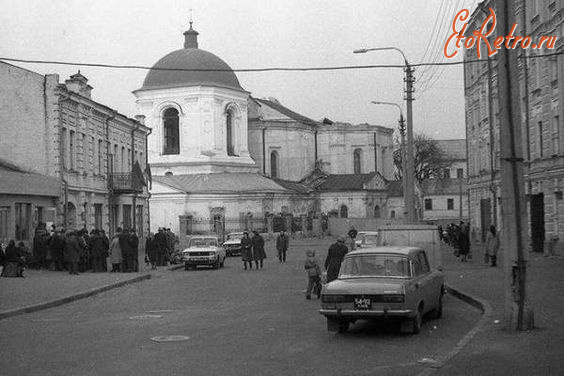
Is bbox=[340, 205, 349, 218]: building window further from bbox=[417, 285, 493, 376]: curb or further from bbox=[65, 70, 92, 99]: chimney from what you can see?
bbox=[417, 285, 493, 376]: curb

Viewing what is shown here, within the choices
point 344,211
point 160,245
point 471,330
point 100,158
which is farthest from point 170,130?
point 471,330

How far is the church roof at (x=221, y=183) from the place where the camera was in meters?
76.0

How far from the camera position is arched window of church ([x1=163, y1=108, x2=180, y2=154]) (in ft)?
278

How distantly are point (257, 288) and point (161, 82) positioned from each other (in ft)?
210

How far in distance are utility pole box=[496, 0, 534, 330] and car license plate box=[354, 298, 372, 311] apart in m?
2.32

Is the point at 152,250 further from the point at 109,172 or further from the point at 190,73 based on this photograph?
the point at 190,73

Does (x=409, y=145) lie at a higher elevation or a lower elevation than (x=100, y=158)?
lower

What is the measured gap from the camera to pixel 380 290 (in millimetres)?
13602

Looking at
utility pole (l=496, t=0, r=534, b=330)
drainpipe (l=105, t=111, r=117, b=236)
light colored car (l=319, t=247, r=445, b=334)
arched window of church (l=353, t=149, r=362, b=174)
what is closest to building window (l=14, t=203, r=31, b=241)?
drainpipe (l=105, t=111, r=117, b=236)

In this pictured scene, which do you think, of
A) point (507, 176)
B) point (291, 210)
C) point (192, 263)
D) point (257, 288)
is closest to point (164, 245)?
point (192, 263)

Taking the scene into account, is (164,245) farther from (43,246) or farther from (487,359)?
(487,359)

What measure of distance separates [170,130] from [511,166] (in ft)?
239

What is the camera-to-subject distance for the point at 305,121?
10100 cm

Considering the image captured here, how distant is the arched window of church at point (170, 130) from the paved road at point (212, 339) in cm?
6376
